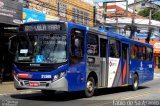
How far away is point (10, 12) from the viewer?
20969mm

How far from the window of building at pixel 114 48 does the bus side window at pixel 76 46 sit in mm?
3047

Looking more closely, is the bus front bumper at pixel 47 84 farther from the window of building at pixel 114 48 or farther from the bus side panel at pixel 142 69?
the bus side panel at pixel 142 69

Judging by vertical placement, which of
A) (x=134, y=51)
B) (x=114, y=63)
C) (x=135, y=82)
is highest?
(x=134, y=51)

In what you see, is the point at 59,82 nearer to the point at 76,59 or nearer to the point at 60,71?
the point at 60,71

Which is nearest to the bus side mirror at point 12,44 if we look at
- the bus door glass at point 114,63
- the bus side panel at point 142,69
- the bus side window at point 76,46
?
the bus side window at point 76,46

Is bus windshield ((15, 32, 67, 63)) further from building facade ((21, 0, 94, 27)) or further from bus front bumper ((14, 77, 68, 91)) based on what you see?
building facade ((21, 0, 94, 27))

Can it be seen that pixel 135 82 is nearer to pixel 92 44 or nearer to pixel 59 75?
pixel 92 44

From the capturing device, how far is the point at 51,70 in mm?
13609

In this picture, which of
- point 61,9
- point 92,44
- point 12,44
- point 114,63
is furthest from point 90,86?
point 61,9

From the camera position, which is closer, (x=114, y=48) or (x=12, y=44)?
(x=12, y=44)

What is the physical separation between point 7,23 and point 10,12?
717 millimetres

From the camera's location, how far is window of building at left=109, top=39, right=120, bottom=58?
17689mm

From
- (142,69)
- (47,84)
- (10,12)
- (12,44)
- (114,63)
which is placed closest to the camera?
(47,84)

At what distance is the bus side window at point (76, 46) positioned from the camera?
46.3 feet
